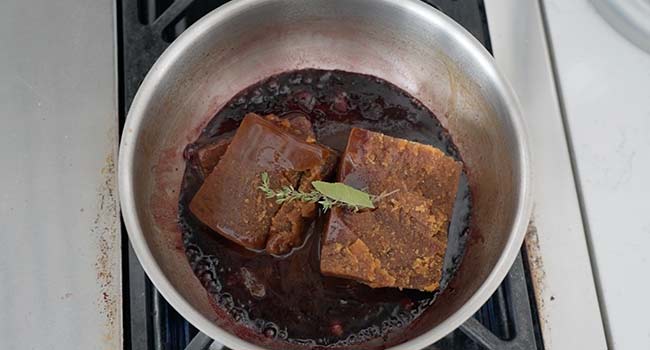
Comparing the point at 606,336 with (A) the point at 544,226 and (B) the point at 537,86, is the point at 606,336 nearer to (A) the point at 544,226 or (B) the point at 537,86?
(A) the point at 544,226

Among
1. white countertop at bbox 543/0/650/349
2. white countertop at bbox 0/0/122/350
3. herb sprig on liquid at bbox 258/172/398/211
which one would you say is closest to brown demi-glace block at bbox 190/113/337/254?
herb sprig on liquid at bbox 258/172/398/211

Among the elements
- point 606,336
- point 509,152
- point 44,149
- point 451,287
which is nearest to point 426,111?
point 509,152

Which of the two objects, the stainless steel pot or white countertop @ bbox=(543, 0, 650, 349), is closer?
the stainless steel pot

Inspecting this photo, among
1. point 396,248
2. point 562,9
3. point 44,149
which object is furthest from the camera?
point 562,9

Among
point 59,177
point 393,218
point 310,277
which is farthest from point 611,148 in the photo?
point 59,177

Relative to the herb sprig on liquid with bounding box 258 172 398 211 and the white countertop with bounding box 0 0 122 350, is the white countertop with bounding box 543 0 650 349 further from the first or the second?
the white countertop with bounding box 0 0 122 350

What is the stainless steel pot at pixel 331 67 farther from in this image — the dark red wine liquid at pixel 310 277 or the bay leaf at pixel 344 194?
the bay leaf at pixel 344 194

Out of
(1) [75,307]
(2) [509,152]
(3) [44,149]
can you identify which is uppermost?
(2) [509,152]
